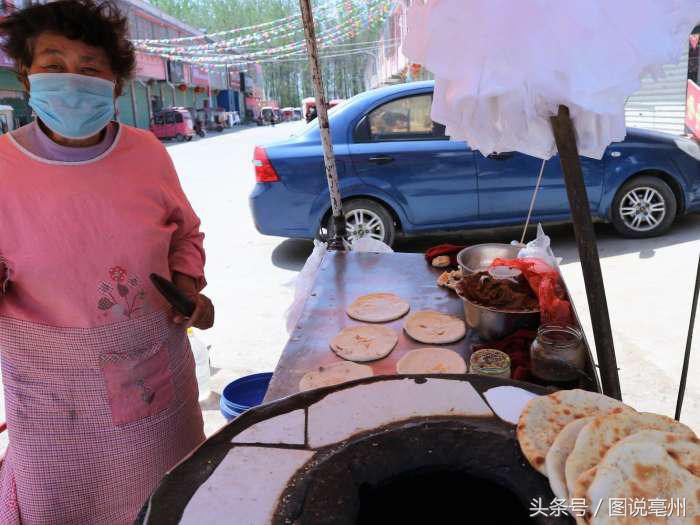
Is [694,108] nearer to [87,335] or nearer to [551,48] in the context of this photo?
[551,48]

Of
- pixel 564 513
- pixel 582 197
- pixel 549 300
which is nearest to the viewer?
pixel 564 513

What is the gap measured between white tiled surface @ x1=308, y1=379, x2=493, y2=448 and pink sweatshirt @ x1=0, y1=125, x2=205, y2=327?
2.36 feet

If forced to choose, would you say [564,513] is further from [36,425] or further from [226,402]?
[226,402]

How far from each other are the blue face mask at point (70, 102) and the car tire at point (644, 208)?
5306 millimetres

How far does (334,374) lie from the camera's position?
1738 millimetres

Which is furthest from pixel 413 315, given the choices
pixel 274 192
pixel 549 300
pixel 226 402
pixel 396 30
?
pixel 396 30

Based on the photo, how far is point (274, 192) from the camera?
215 inches

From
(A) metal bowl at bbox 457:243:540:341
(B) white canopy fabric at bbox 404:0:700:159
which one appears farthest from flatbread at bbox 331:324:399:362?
(B) white canopy fabric at bbox 404:0:700:159

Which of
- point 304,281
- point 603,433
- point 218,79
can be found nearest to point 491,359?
point 603,433

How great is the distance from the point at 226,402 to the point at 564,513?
1872mm

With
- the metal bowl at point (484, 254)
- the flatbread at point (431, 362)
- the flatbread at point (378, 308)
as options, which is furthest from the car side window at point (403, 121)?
the flatbread at point (431, 362)

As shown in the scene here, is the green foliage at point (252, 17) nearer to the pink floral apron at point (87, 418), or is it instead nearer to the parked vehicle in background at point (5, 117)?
the parked vehicle in background at point (5, 117)

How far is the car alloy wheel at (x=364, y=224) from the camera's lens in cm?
552

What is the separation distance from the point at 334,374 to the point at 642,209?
5.16m
